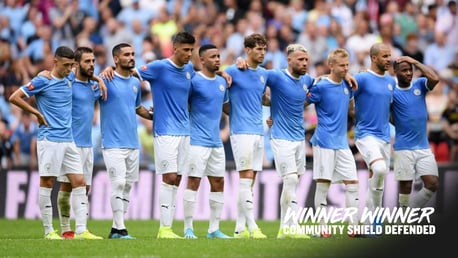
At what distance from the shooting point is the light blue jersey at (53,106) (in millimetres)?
15648

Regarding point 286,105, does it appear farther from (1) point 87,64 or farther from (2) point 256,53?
(1) point 87,64

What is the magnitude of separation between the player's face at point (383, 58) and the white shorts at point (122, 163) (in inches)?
157

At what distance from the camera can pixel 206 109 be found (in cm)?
1622

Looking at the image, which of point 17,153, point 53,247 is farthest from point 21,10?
point 53,247

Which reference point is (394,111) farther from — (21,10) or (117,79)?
(21,10)

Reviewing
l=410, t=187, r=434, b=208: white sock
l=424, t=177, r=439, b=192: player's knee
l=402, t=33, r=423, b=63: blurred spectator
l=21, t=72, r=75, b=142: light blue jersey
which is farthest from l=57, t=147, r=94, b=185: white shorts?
l=402, t=33, r=423, b=63: blurred spectator

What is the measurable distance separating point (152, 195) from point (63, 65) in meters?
7.46

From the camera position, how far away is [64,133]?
622 inches

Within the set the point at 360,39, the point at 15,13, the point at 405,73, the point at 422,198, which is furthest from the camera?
the point at 15,13

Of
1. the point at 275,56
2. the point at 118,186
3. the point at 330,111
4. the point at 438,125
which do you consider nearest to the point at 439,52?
the point at 438,125

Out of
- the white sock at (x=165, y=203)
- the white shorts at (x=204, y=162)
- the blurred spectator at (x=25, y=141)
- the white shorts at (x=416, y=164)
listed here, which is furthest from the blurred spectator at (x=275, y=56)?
the white sock at (x=165, y=203)

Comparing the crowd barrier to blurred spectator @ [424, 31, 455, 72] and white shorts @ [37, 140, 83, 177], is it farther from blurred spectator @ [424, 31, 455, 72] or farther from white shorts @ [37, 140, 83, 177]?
white shorts @ [37, 140, 83, 177]

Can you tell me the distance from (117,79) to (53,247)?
313 cm

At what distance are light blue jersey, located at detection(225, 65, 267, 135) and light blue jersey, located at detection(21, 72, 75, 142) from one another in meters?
2.45
